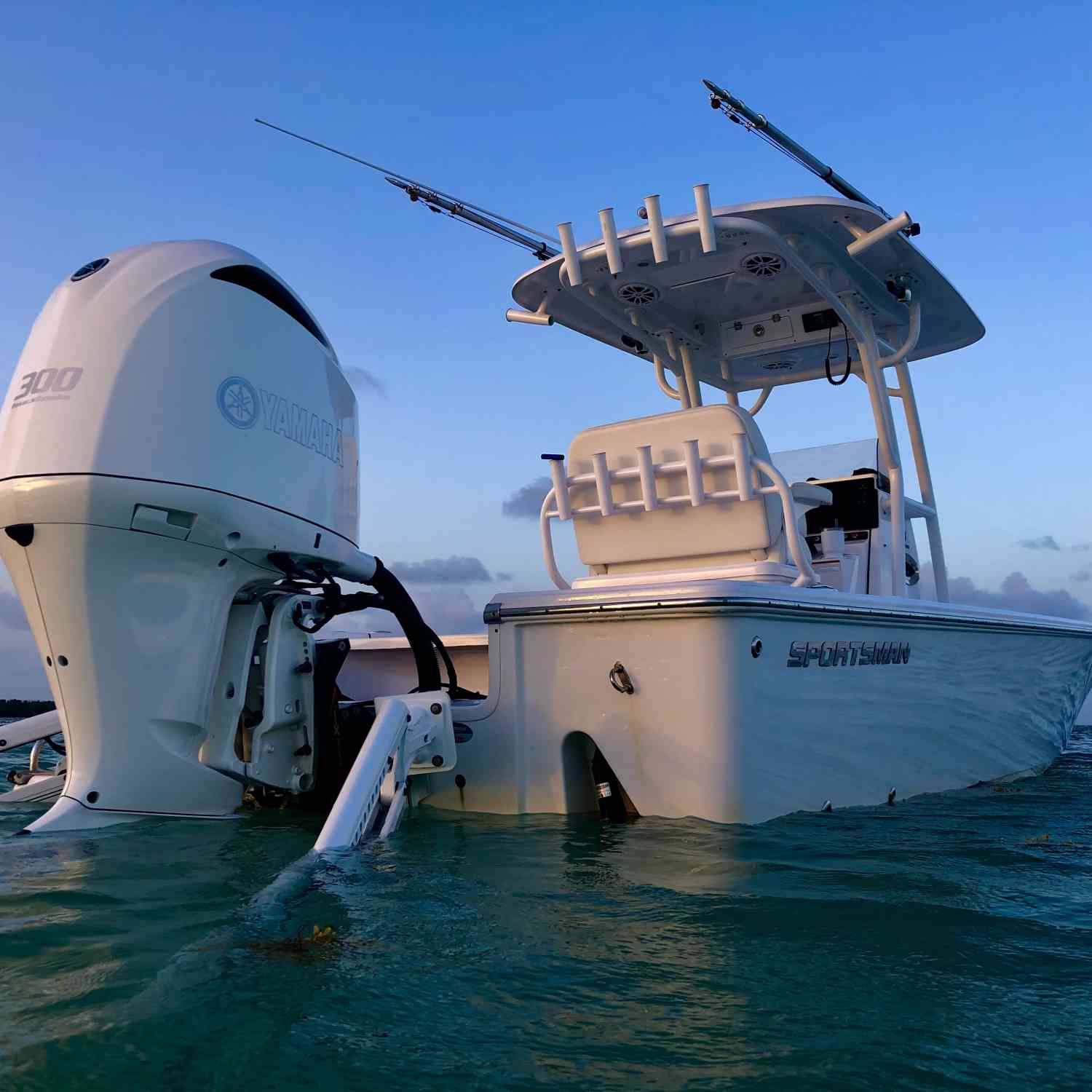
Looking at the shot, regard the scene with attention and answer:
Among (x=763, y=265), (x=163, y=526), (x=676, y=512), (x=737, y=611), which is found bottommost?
(x=737, y=611)

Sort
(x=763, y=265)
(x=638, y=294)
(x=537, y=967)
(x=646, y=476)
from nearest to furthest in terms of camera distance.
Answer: (x=537, y=967), (x=646, y=476), (x=763, y=265), (x=638, y=294)

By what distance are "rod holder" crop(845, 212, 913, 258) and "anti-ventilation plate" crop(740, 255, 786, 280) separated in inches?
22.7

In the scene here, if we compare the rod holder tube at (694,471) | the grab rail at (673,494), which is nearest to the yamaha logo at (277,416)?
the grab rail at (673,494)

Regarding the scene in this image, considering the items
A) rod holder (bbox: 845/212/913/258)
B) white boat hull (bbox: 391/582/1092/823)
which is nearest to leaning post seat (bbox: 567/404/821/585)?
white boat hull (bbox: 391/582/1092/823)

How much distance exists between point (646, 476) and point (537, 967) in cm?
336

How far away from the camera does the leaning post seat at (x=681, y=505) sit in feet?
16.5

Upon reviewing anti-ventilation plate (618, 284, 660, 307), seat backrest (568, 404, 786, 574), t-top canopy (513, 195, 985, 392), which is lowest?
seat backrest (568, 404, 786, 574)

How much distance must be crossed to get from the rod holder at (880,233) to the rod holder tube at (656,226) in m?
1.20

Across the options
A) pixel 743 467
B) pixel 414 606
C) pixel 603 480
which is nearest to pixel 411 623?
pixel 414 606

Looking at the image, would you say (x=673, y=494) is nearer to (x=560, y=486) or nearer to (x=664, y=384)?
(x=560, y=486)

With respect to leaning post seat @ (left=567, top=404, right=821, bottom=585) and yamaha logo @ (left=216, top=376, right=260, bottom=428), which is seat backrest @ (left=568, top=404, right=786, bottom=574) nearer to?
leaning post seat @ (left=567, top=404, right=821, bottom=585)

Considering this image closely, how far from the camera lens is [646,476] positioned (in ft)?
17.1

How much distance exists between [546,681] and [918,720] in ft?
7.34

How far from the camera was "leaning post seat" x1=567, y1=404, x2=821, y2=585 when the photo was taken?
504 centimetres
